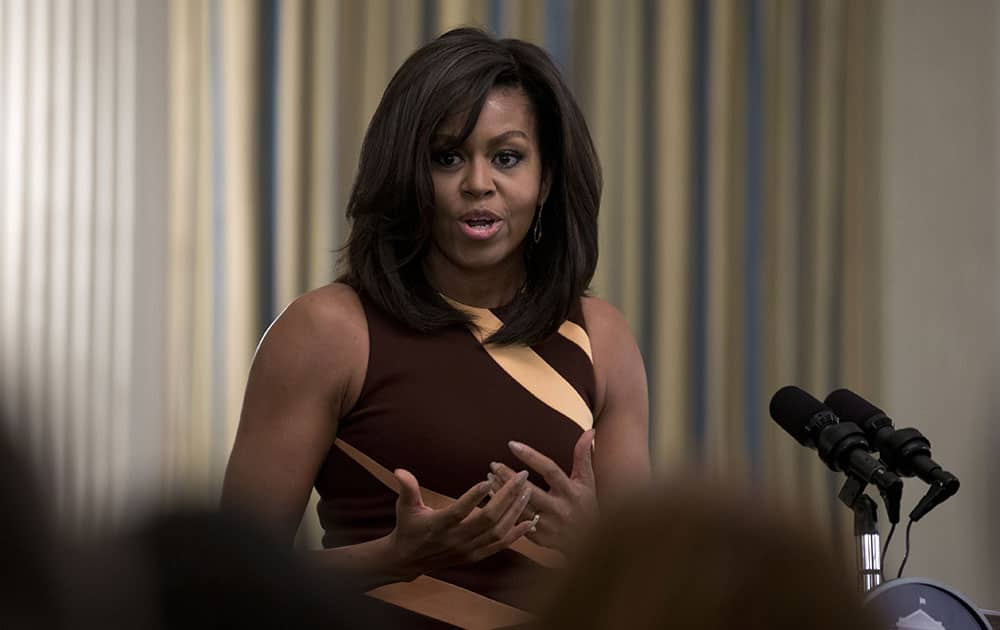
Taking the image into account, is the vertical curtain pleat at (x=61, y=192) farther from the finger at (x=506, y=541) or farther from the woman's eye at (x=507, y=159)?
the finger at (x=506, y=541)

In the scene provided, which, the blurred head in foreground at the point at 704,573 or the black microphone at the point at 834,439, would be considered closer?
the blurred head in foreground at the point at 704,573

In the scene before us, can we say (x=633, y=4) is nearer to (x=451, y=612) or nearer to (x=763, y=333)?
(x=763, y=333)

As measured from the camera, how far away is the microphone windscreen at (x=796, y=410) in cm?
164

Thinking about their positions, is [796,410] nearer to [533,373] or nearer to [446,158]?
[533,373]

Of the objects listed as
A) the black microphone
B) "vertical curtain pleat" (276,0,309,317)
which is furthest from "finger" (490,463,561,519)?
"vertical curtain pleat" (276,0,309,317)

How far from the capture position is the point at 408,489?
1.41m

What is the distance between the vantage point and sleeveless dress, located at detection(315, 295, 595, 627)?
61.0 inches

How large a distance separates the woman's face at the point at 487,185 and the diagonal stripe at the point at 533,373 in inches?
2.6

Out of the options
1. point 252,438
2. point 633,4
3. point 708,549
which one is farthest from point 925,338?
point 708,549

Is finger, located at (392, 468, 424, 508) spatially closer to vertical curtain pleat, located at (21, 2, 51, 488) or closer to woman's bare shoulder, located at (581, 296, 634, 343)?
woman's bare shoulder, located at (581, 296, 634, 343)

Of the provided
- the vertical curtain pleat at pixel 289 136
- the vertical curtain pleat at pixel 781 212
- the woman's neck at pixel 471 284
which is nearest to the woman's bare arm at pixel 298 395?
the woman's neck at pixel 471 284

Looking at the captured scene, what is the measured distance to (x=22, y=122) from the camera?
123 inches

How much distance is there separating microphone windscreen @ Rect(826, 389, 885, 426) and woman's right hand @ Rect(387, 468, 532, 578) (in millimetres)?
424

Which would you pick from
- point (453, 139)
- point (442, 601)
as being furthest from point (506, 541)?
point (453, 139)
